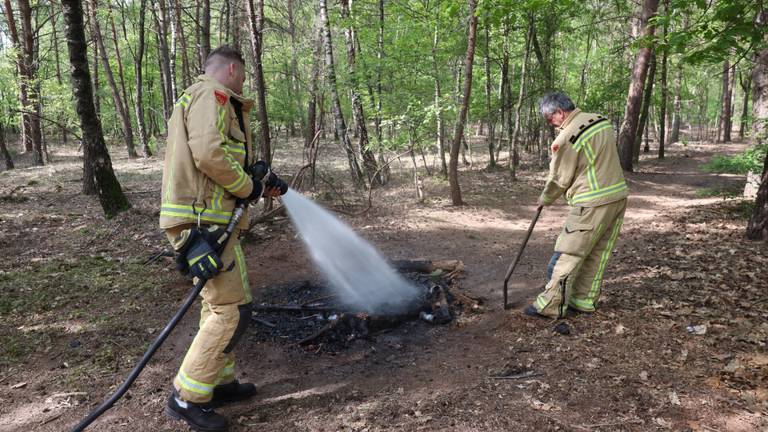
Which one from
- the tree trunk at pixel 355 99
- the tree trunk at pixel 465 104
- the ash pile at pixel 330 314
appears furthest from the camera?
the tree trunk at pixel 355 99

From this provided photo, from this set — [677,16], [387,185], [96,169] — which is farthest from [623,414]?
[387,185]

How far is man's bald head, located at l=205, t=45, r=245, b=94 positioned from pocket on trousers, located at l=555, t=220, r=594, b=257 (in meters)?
3.40

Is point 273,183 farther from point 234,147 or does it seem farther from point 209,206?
point 209,206

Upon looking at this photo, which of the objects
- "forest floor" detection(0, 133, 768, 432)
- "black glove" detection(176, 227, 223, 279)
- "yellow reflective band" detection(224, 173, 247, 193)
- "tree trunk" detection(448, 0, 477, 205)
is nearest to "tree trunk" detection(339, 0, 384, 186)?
"tree trunk" detection(448, 0, 477, 205)

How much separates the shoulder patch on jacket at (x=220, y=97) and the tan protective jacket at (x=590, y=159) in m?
3.06

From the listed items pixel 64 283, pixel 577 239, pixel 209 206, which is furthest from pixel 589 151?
pixel 64 283

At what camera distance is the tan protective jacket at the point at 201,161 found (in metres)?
2.92

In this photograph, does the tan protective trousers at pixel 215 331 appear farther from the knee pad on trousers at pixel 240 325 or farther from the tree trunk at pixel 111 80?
the tree trunk at pixel 111 80

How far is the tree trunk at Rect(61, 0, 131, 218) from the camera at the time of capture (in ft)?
25.7

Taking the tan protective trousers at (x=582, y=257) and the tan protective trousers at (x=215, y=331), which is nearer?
the tan protective trousers at (x=215, y=331)

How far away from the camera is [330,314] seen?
501 centimetres

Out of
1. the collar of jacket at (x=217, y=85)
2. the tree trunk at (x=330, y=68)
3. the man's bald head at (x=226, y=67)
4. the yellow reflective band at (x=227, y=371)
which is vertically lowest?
the yellow reflective band at (x=227, y=371)

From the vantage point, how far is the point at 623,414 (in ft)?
9.94

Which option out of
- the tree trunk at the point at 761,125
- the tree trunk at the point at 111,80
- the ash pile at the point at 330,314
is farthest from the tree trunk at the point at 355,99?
the tree trunk at the point at 111,80
